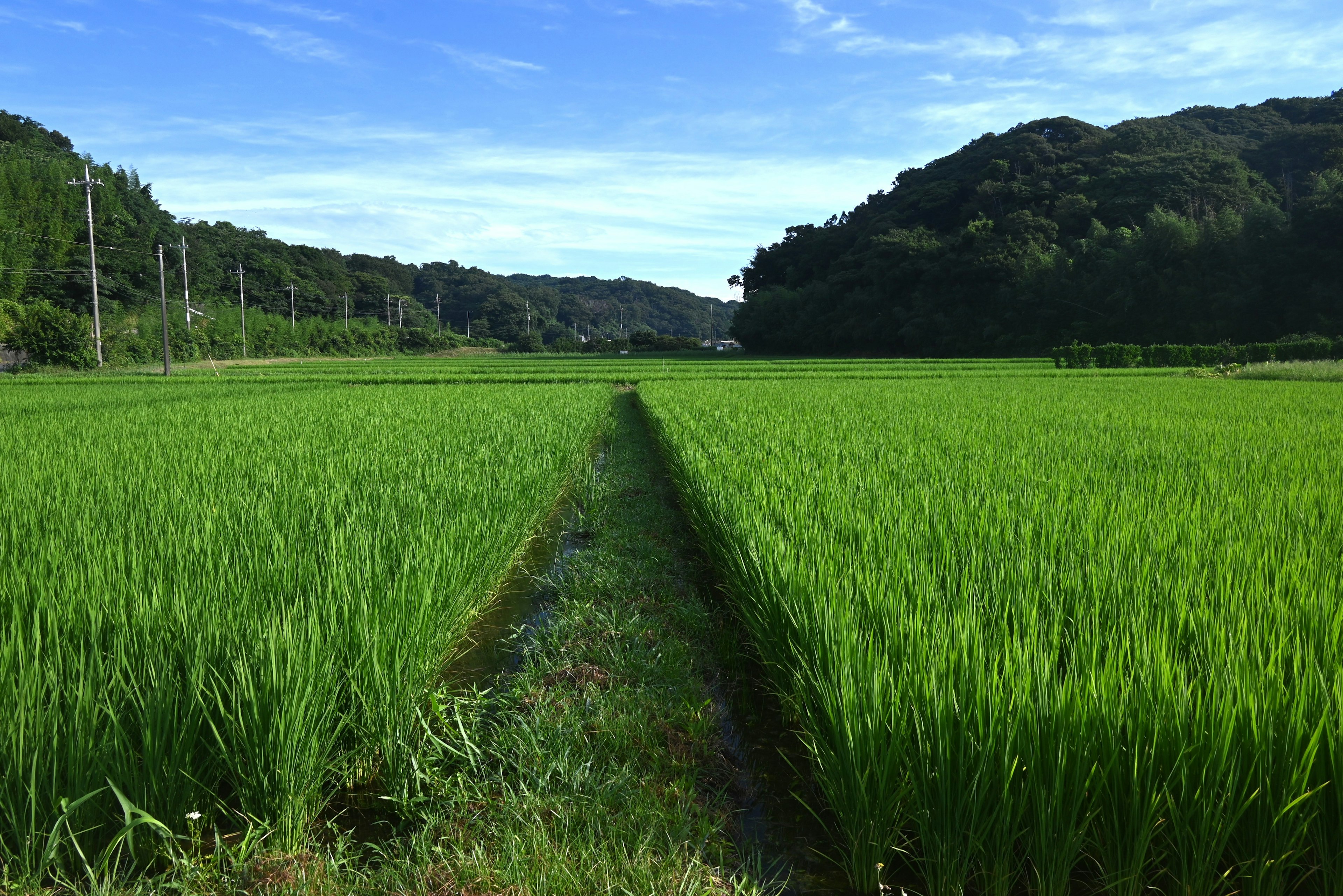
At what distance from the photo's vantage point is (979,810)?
144cm

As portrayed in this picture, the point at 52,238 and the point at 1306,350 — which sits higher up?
the point at 52,238

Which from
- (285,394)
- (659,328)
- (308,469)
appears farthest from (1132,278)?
(659,328)

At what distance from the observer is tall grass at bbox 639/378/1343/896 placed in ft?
4.47

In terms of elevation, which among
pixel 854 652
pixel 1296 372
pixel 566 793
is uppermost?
pixel 1296 372

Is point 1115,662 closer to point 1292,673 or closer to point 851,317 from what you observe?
point 1292,673

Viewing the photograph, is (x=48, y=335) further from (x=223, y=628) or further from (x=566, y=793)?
(x=566, y=793)

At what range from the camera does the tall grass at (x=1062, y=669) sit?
1.36 metres

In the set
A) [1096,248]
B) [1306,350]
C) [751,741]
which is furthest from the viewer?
[1096,248]

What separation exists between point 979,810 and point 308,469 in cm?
449

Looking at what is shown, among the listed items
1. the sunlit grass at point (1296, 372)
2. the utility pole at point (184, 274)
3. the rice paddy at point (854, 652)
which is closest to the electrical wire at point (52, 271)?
the utility pole at point (184, 274)

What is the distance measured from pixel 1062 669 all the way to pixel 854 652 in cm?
63

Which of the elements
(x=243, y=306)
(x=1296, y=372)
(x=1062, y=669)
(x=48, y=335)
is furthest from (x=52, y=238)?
(x=1296, y=372)

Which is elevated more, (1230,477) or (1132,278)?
(1132,278)

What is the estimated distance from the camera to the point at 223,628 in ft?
6.17
